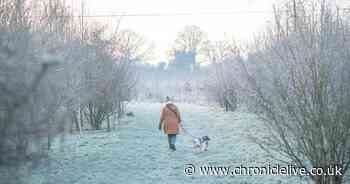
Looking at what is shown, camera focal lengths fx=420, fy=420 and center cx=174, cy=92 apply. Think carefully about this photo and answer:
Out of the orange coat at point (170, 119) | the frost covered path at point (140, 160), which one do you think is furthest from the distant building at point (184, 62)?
the orange coat at point (170, 119)

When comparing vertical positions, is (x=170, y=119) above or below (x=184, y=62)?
below

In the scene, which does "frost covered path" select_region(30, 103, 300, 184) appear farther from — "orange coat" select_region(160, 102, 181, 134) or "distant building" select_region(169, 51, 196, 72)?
"distant building" select_region(169, 51, 196, 72)

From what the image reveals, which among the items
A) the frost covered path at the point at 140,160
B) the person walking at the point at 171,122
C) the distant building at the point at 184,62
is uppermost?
the distant building at the point at 184,62

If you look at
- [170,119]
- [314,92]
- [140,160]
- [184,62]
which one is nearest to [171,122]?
[170,119]

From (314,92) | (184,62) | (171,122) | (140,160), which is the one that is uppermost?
(184,62)

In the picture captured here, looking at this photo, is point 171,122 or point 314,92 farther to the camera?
point 171,122

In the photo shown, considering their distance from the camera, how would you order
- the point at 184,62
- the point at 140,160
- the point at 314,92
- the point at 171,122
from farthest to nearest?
the point at 184,62, the point at 171,122, the point at 140,160, the point at 314,92

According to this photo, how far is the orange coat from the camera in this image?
1165cm

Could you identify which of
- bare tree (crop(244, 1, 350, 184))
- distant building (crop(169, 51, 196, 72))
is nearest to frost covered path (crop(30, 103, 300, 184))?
bare tree (crop(244, 1, 350, 184))

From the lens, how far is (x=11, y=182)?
3.14 meters

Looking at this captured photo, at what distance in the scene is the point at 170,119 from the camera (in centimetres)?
1175

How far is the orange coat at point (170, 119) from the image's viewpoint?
11.6 meters

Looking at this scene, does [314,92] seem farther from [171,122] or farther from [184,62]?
[184,62]

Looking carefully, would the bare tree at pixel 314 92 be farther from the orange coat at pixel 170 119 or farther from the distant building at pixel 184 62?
the distant building at pixel 184 62
